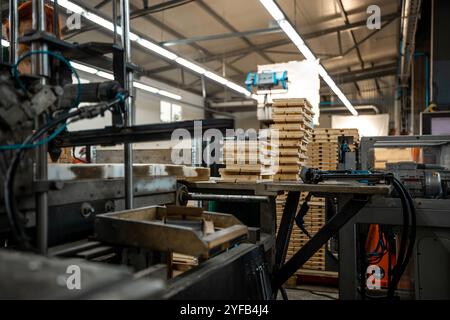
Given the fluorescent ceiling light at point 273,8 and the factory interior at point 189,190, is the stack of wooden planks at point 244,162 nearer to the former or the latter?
the factory interior at point 189,190

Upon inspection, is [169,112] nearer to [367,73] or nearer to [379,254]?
[367,73]

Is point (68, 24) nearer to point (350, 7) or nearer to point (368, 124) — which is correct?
point (350, 7)

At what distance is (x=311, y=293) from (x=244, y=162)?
2.15 meters

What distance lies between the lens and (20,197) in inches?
45.6

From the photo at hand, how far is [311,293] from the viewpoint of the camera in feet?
13.1

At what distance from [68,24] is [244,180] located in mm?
4259

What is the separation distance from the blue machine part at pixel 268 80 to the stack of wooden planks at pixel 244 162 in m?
1.88

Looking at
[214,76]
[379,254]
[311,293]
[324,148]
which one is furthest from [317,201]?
[214,76]

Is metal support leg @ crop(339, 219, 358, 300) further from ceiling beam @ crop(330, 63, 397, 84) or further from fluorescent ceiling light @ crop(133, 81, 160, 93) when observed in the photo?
ceiling beam @ crop(330, 63, 397, 84)

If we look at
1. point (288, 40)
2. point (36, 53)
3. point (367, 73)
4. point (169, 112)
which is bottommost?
point (36, 53)

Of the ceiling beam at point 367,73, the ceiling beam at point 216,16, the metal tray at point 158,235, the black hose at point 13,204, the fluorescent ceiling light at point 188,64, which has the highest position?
the ceiling beam at point 216,16

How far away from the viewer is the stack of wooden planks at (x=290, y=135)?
2.92 m

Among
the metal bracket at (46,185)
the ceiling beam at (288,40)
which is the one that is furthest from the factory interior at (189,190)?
the ceiling beam at (288,40)
